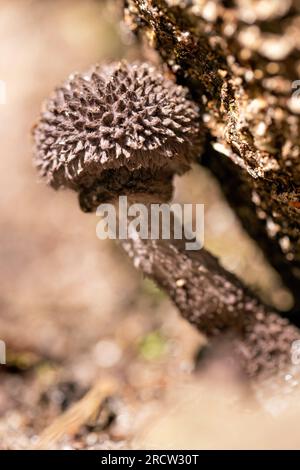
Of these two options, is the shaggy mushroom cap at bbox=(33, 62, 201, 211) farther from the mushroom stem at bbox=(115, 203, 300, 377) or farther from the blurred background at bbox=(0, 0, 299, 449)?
the blurred background at bbox=(0, 0, 299, 449)

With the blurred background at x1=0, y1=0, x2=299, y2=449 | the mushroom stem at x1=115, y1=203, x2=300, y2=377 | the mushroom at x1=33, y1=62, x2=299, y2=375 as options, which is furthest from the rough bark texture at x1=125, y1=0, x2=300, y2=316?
the blurred background at x1=0, y1=0, x2=299, y2=449

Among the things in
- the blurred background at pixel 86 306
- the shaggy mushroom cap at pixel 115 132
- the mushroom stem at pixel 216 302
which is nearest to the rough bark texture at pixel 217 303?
the mushroom stem at pixel 216 302

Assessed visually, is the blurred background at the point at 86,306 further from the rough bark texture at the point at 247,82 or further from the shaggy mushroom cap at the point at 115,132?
the shaggy mushroom cap at the point at 115,132

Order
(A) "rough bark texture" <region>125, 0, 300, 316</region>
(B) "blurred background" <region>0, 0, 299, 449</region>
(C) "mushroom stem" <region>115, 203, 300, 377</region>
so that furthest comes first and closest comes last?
1. (B) "blurred background" <region>0, 0, 299, 449</region>
2. (C) "mushroom stem" <region>115, 203, 300, 377</region>
3. (A) "rough bark texture" <region>125, 0, 300, 316</region>

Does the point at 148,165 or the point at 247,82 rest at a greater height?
the point at 247,82

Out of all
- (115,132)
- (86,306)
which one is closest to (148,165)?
(115,132)

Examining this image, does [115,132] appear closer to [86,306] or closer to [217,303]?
[217,303]
